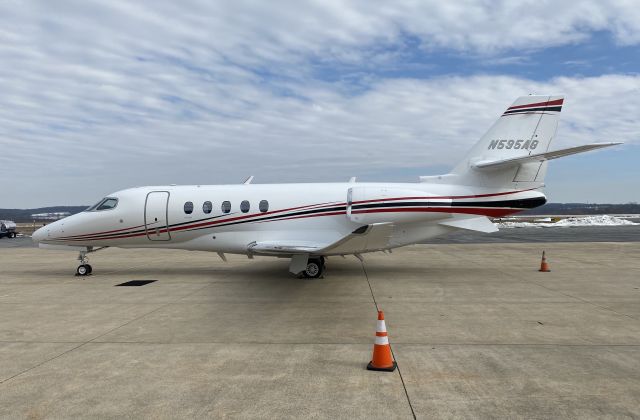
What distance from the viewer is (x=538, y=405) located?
14.4ft

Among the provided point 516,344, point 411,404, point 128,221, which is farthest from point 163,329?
point 128,221

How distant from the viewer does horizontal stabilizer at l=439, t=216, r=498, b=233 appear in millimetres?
12703

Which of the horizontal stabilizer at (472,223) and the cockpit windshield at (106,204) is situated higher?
the cockpit windshield at (106,204)

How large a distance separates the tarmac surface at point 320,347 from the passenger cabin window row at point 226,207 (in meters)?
1.97

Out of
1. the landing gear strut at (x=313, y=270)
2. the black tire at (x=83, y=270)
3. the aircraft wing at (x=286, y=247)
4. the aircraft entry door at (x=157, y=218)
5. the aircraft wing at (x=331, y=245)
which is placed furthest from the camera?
the black tire at (x=83, y=270)

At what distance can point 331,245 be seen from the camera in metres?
11.3

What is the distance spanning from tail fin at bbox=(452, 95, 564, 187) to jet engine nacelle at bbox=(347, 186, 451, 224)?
1.41m

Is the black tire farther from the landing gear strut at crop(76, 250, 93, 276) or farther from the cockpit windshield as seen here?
the cockpit windshield

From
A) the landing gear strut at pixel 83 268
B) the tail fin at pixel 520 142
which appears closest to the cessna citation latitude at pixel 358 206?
the tail fin at pixel 520 142

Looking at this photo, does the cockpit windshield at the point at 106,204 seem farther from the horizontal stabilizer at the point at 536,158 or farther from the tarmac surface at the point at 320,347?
the horizontal stabilizer at the point at 536,158

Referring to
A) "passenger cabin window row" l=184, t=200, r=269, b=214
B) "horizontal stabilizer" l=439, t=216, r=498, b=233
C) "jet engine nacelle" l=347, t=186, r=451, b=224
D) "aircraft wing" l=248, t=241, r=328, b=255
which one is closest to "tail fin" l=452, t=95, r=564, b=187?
"horizontal stabilizer" l=439, t=216, r=498, b=233

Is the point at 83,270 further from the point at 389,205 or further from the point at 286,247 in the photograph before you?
the point at 389,205

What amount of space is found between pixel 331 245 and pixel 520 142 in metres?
6.28

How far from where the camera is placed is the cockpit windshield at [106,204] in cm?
1388
